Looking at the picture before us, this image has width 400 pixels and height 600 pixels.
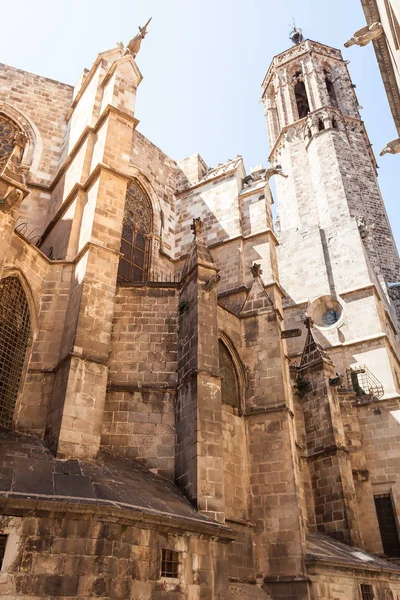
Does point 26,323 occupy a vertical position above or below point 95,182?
below

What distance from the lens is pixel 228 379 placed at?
39.1 ft

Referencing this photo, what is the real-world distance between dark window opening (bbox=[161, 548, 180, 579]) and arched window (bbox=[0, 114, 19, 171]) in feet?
37.7

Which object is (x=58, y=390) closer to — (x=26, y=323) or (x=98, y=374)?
(x=98, y=374)

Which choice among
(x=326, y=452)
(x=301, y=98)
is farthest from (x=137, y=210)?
(x=301, y=98)

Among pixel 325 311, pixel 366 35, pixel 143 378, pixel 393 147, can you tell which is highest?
pixel 325 311

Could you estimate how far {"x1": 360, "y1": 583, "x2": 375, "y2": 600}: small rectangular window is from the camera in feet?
36.0

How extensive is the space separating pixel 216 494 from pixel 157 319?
13.2ft

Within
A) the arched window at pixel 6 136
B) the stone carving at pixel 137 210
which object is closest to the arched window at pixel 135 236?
the stone carving at pixel 137 210

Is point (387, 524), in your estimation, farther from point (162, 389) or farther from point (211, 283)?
point (211, 283)

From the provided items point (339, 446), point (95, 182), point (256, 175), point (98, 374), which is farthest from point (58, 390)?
point (256, 175)

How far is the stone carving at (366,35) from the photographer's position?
26.3 feet

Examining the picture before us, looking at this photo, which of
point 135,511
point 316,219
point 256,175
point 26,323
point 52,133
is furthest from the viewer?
point 316,219

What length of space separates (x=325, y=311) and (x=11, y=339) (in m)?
14.0

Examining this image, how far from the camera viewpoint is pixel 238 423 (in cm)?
1141
